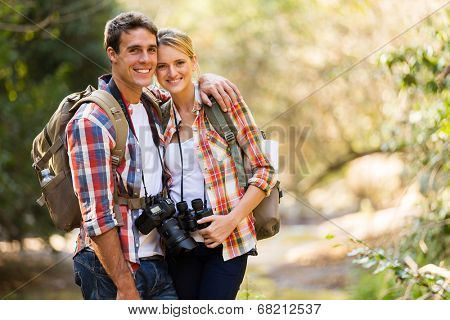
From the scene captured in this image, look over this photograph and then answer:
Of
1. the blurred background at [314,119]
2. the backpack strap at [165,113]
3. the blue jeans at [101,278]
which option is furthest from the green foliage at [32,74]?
the blue jeans at [101,278]

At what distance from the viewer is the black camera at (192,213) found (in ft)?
7.72

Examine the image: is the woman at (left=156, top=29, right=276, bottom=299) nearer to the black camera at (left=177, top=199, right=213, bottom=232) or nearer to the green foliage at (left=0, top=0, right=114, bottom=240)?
the black camera at (left=177, top=199, right=213, bottom=232)

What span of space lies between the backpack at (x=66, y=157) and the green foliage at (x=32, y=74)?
456 centimetres

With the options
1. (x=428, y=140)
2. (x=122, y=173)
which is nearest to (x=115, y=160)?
(x=122, y=173)

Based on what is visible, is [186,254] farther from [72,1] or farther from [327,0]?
[327,0]

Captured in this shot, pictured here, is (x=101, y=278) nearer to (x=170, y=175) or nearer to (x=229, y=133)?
(x=170, y=175)

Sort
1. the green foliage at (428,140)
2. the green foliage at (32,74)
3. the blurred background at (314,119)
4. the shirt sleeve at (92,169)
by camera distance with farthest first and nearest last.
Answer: the green foliage at (32,74), the blurred background at (314,119), the green foliage at (428,140), the shirt sleeve at (92,169)

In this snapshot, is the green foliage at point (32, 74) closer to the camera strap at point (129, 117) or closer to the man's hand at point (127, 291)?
the camera strap at point (129, 117)

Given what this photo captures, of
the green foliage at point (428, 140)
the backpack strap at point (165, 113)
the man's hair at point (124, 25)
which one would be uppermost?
the man's hair at point (124, 25)

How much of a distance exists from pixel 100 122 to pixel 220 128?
0.48 metres

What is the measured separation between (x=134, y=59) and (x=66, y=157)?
416 mm

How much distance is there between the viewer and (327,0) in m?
10.1
